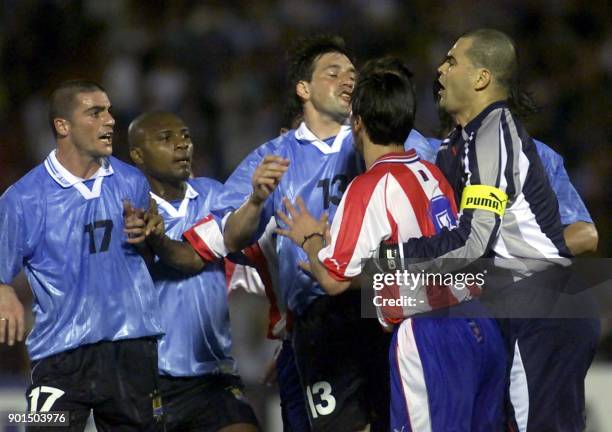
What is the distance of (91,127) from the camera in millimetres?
5988

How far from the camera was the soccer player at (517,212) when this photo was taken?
5125 millimetres

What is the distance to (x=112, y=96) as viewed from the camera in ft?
36.0

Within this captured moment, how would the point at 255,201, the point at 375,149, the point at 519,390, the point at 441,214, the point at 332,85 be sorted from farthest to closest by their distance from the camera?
the point at 332,85
the point at 255,201
the point at 519,390
the point at 375,149
the point at 441,214

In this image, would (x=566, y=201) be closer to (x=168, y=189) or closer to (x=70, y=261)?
(x=168, y=189)

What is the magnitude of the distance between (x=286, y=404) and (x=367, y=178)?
1839 mm

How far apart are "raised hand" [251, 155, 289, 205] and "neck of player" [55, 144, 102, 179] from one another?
0.85 metres

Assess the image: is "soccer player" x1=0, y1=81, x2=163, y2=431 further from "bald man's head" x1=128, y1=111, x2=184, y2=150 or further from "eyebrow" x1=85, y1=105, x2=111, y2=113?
"bald man's head" x1=128, y1=111, x2=184, y2=150

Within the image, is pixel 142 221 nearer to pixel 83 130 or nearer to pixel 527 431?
pixel 83 130

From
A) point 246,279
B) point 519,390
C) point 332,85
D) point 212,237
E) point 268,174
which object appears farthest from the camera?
point 246,279

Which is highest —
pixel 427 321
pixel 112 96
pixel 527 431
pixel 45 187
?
pixel 112 96

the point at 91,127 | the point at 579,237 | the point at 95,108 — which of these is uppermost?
the point at 95,108

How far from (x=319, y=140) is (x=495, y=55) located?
3.98 feet

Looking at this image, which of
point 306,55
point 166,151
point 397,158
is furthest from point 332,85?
point 397,158

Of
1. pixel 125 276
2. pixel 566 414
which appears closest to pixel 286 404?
pixel 125 276
